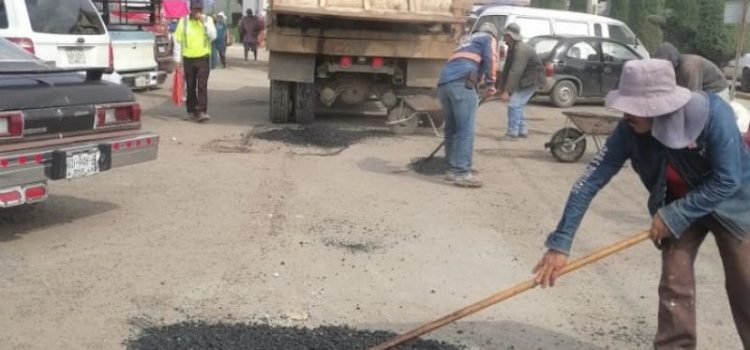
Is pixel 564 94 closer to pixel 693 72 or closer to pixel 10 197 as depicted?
pixel 693 72

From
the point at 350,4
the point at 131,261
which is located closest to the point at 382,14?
the point at 350,4

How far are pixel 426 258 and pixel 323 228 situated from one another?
1.04 metres

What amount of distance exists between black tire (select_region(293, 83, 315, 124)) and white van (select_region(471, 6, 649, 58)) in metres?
7.69

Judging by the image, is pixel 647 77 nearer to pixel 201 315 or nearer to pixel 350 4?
pixel 201 315

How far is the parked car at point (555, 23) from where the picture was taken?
1955cm

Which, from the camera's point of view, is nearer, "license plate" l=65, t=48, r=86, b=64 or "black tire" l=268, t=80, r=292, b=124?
"license plate" l=65, t=48, r=86, b=64

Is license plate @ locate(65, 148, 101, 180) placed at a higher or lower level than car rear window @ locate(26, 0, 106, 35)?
lower

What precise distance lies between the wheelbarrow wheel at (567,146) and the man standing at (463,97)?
194cm

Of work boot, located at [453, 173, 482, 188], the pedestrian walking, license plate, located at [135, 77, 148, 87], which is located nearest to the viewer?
work boot, located at [453, 173, 482, 188]

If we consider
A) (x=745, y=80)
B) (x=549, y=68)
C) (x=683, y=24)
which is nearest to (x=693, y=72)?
(x=549, y=68)

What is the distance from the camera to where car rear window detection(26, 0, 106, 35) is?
35.2 ft

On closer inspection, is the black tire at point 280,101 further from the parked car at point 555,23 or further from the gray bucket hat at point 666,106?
the gray bucket hat at point 666,106

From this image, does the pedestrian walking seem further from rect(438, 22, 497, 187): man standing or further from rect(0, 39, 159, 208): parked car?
rect(0, 39, 159, 208): parked car

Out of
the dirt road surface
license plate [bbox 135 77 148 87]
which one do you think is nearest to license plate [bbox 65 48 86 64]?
the dirt road surface
